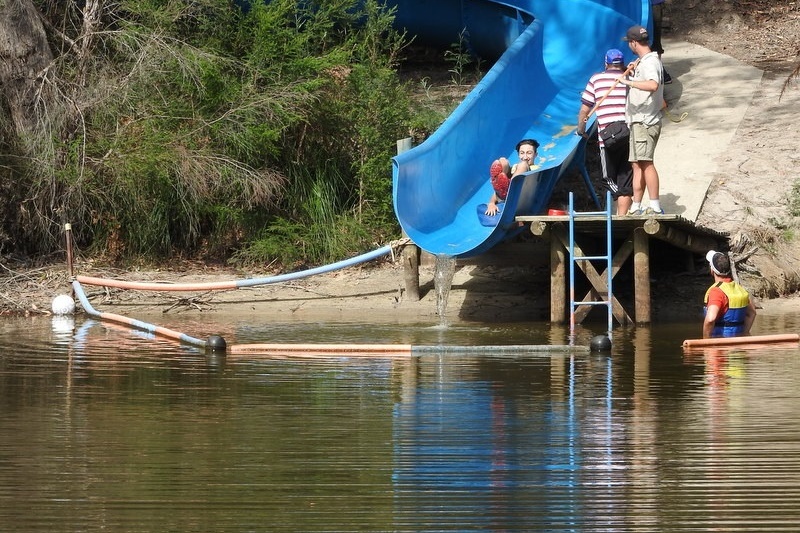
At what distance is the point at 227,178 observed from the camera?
15.2m

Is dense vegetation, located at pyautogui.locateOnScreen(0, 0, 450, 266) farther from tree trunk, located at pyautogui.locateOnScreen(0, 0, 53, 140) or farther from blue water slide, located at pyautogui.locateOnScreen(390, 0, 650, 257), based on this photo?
blue water slide, located at pyautogui.locateOnScreen(390, 0, 650, 257)

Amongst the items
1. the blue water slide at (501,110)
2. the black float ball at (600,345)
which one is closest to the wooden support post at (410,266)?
the blue water slide at (501,110)

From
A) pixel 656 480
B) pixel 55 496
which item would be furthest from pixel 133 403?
pixel 656 480

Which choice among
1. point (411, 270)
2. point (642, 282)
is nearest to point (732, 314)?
point (642, 282)

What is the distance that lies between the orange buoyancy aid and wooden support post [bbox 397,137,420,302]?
355 centimetres

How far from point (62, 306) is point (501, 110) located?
17.7 ft

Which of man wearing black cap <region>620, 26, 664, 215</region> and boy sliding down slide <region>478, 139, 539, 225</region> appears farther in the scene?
boy sliding down slide <region>478, 139, 539, 225</region>

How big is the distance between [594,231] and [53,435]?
23.8 ft

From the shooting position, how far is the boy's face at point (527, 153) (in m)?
14.3

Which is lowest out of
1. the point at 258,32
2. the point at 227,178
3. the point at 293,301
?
the point at 293,301

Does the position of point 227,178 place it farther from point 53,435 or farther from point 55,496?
point 55,496

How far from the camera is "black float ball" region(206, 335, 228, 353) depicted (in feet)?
36.6

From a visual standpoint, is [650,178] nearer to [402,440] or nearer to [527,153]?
[527,153]

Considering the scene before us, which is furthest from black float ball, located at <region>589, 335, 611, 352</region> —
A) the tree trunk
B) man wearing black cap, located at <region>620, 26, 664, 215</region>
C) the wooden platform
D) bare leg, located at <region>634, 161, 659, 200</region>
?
the tree trunk
